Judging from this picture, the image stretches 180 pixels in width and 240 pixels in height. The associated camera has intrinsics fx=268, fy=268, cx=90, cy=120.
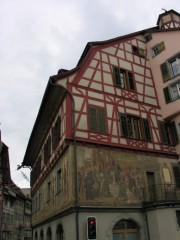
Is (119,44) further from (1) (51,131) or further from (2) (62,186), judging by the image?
(2) (62,186)

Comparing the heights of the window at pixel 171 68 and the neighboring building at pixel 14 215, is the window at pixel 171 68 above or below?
above

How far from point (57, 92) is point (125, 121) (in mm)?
4879

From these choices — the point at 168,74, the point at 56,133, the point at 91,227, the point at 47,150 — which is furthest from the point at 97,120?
the point at 168,74

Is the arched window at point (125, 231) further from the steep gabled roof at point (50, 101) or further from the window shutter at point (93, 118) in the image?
the steep gabled roof at point (50, 101)

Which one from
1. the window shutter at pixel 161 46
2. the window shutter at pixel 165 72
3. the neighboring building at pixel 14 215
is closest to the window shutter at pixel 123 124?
the window shutter at pixel 165 72

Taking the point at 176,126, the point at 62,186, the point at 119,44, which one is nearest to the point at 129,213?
the point at 62,186

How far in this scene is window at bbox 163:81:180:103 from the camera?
1931 cm

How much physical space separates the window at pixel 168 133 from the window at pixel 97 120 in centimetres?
468

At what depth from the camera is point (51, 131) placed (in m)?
19.9

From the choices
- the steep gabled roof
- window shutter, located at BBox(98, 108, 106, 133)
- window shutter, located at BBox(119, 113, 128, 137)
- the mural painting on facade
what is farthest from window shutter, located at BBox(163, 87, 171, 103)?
the mural painting on facade

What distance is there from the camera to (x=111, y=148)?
16141mm

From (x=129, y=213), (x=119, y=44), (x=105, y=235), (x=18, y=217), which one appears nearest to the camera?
(x=105, y=235)

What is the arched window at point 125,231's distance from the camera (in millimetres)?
14344

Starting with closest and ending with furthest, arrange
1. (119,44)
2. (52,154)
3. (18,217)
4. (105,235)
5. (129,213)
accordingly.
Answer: (105,235) < (129,213) < (52,154) < (119,44) < (18,217)
